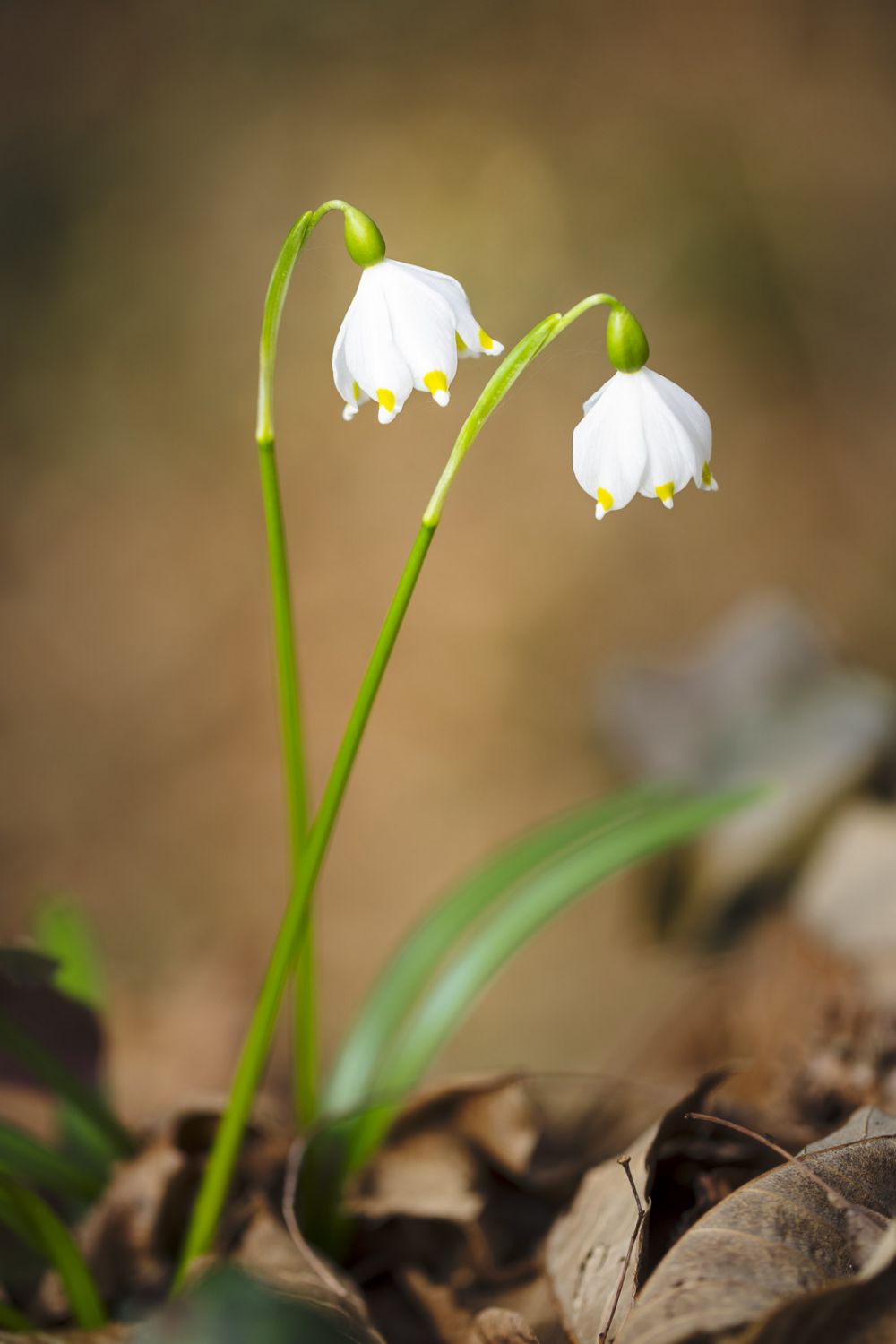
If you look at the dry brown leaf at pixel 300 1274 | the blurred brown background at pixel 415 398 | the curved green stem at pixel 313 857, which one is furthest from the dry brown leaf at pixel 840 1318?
the blurred brown background at pixel 415 398

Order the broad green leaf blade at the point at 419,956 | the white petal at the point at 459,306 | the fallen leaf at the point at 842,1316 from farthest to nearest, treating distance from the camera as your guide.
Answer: the broad green leaf blade at the point at 419,956, the white petal at the point at 459,306, the fallen leaf at the point at 842,1316

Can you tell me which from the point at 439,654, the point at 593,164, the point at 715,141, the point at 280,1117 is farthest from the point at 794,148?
the point at 280,1117

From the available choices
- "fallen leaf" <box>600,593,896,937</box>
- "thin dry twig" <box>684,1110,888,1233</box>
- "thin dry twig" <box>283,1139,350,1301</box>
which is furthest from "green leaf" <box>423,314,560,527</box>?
"fallen leaf" <box>600,593,896,937</box>

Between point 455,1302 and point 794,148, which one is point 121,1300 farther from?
point 794,148

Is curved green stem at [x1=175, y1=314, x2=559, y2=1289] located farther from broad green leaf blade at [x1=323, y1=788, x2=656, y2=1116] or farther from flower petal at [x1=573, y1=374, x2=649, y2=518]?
broad green leaf blade at [x1=323, y1=788, x2=656, y2=1116]

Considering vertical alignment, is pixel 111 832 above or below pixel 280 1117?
above

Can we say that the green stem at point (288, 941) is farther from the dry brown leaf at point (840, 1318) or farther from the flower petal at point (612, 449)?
the dry brown leaf at point (840, 1318)
